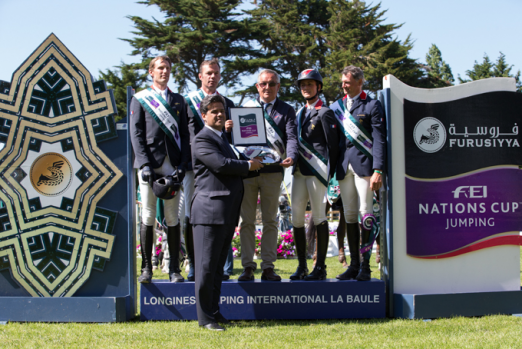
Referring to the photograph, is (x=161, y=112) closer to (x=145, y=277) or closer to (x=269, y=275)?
(x=145, y=277)

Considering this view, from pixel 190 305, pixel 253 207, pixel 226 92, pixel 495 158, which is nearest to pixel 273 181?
pixel 253 207

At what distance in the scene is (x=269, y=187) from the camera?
4605 millimetres

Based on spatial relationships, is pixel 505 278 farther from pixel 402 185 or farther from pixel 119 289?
pixel 119 289

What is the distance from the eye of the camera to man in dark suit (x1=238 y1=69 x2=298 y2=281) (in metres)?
4.58

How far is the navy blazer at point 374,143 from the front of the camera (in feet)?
14.9

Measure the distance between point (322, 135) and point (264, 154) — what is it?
2.41ft

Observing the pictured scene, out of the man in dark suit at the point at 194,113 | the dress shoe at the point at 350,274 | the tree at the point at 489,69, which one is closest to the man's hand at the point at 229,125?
the man in dark suit at the point at 194,113

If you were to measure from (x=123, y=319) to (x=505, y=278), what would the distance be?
3.65 meters

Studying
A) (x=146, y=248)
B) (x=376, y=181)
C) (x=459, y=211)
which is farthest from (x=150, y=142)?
(x=459, y=211)

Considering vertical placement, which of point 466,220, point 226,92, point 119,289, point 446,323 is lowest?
point 446,323

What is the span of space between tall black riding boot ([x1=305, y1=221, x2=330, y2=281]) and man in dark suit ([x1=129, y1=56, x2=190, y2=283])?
126 cm

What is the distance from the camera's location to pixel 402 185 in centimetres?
464

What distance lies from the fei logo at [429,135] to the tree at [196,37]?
18.6 meters

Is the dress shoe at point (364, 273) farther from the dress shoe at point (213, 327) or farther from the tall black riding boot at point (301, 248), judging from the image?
the dress shoe at point (213, 327)
